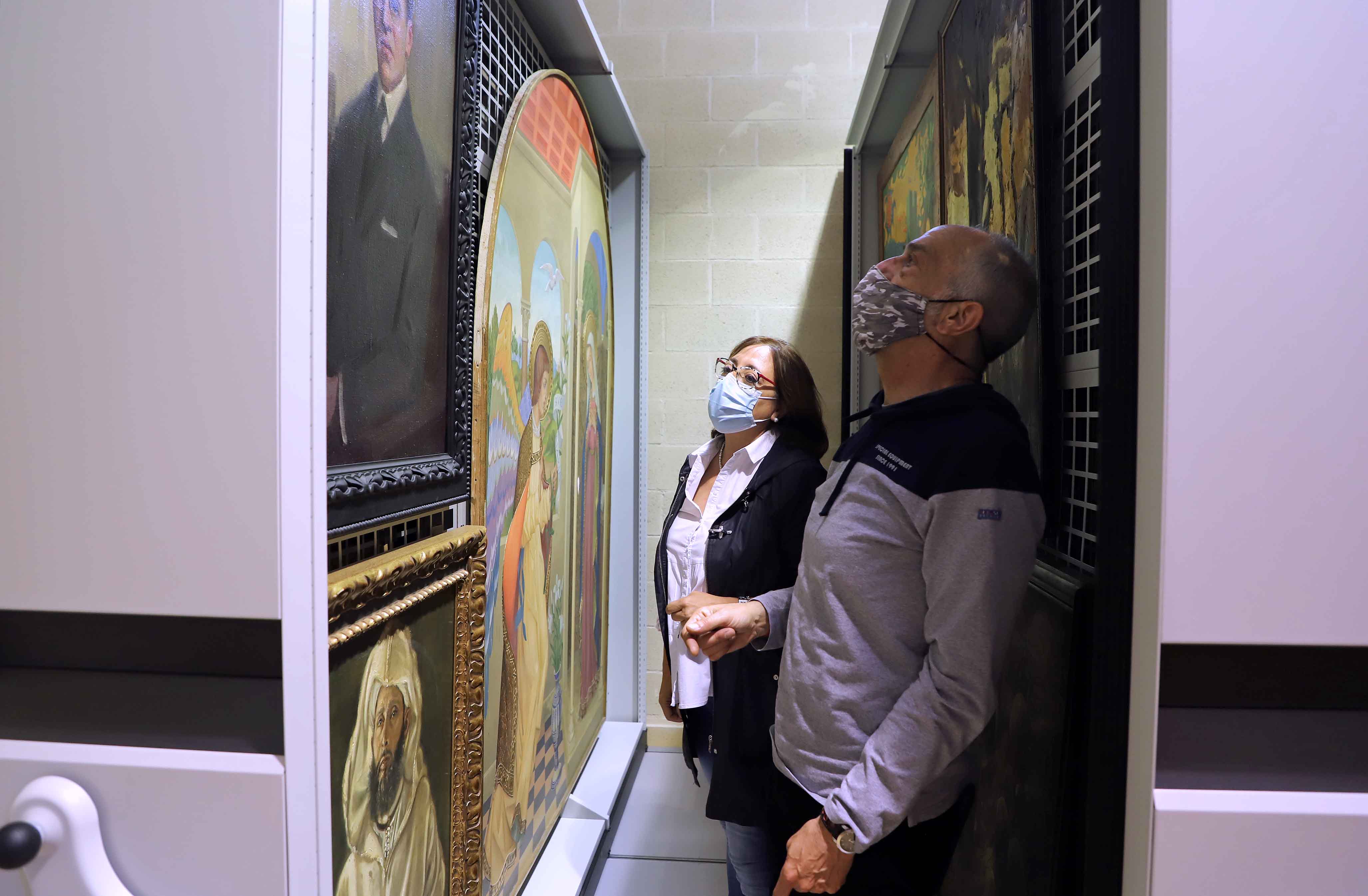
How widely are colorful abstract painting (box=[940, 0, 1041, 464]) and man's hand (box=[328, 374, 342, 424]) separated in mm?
1253

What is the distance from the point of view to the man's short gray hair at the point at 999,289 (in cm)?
144

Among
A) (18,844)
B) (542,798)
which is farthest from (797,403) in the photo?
(18,844)

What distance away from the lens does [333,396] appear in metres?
1.10

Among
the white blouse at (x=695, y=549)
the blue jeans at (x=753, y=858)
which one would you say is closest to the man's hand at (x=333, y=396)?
the white blouse at (x=695, y=549)

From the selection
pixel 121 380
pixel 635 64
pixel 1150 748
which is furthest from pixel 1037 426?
pixel 635 64

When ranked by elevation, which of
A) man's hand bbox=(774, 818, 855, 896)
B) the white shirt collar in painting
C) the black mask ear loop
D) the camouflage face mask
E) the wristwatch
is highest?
the white shirt collar in painting

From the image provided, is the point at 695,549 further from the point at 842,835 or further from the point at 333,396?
the point at 333,396

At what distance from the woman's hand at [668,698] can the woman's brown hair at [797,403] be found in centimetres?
89

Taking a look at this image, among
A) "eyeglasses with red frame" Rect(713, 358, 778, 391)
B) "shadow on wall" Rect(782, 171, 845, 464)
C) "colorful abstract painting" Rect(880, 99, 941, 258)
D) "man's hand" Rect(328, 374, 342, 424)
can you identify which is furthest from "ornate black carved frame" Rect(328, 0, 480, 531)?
"shadow on wall" Rect(782, 171, 845, 464)

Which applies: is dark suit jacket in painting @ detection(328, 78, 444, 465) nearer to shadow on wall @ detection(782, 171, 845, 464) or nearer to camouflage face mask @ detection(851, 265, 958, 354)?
camouflage face mask @ detection(851, 265, 958, 354)

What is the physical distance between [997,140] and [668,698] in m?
1.91

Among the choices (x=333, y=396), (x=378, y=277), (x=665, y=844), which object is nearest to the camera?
(x=333, y=396)

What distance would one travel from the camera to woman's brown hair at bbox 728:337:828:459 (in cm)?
255

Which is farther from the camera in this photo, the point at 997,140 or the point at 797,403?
the point at 797,403
